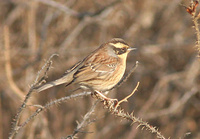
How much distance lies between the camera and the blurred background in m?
8.01

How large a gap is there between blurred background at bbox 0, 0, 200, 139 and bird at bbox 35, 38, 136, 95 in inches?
111

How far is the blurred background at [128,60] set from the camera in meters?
8.01

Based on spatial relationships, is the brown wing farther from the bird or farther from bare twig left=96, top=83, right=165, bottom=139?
bare twig left=96, top=83, right=165, bottom=139

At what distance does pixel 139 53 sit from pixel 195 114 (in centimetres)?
195

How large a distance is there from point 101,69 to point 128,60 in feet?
13.0

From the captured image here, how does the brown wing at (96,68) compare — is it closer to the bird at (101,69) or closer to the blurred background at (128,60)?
the bird at (101,69)

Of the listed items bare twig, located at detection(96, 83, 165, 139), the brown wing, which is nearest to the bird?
the brown wing

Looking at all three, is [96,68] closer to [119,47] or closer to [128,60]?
[119,47]

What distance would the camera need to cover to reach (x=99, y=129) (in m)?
8.00

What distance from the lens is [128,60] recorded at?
865cm

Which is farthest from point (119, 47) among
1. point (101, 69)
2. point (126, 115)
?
point (126, 115)

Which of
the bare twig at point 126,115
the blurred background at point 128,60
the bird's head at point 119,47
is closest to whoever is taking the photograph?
the bare twig at point 126,115

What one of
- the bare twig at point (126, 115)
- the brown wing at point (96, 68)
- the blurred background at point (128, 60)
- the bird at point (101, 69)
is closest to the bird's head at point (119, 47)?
the bird at point (101, 69)

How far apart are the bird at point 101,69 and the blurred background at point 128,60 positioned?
2.81m
